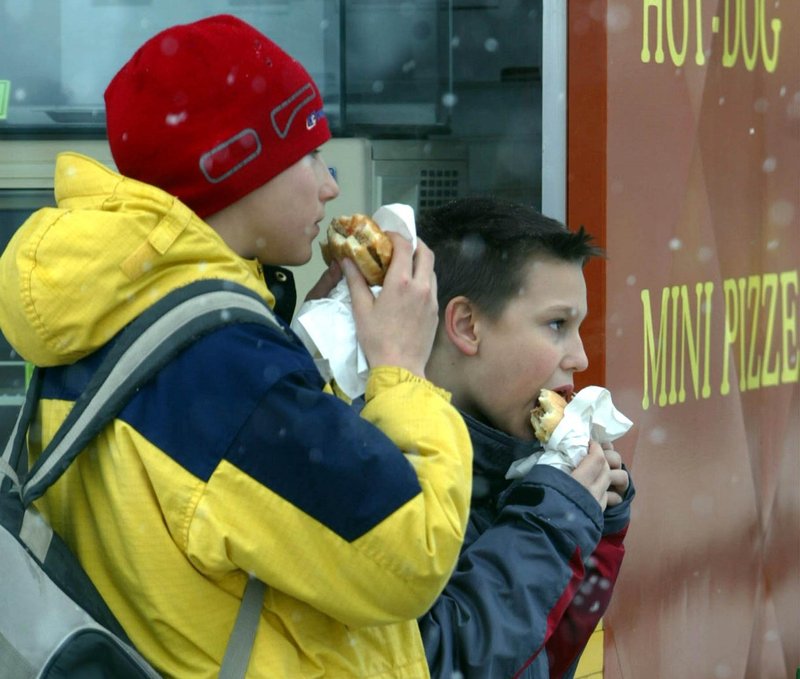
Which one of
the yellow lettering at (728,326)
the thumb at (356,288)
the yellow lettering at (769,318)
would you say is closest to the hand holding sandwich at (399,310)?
the thumb at (356,288)

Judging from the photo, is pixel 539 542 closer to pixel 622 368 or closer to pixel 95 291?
pixel 95 291

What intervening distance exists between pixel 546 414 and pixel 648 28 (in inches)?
64.4

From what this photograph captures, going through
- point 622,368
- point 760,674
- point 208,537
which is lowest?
point 760,674

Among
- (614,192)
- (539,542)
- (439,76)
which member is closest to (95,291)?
(539,542)

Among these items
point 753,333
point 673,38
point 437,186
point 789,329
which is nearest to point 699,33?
point 673,38

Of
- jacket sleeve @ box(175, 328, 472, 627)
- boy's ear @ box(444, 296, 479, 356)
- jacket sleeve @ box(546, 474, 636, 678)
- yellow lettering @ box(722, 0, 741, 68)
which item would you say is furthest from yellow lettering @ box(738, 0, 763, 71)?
jacket sleeve @ box(175, 328, 472, 627)

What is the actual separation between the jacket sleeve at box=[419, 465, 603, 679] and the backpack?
410mm

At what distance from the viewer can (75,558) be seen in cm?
175

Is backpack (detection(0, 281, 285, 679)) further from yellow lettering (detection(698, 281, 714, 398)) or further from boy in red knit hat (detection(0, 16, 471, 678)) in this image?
yellow lettering (detection(698, 281, 714, 398))

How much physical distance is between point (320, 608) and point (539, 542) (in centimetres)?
48

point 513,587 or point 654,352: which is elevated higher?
point 513,587

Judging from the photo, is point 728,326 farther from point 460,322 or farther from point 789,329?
point 460,322

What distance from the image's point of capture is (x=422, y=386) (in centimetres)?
183

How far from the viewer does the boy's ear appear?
7.76 ft
